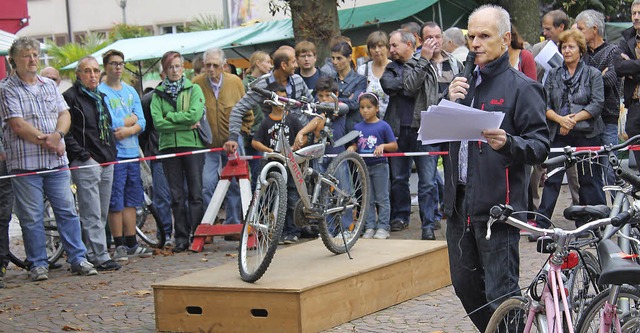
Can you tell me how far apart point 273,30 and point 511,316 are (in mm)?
20350

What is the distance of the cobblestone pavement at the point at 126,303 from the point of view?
836 centimetres

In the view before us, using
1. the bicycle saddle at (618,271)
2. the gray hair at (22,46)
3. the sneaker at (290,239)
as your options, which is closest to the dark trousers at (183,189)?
the sneaker at (290,239)

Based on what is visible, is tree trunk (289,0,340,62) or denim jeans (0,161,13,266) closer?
denim jeans (0,161,13,266)

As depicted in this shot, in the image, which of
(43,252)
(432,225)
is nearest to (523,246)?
(432,225)

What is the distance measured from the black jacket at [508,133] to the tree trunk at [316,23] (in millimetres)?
11111

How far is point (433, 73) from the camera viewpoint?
39.8 feet

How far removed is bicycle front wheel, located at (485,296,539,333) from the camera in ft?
17.7

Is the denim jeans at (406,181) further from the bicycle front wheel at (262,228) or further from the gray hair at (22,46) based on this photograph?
the gray hair at (22,46)

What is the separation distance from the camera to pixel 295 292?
7.67m

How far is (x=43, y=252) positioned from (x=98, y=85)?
1.94m

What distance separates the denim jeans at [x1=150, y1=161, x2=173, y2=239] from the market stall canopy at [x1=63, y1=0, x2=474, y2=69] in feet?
30.3

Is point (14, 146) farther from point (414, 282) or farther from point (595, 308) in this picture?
point (595, 308)

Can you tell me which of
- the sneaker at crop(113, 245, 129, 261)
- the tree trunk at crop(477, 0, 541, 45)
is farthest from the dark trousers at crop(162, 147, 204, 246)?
the tree trunk at crop(477, 0, 541, 45)

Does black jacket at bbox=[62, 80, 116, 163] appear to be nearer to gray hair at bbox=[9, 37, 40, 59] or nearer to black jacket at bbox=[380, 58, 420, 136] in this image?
gray hair at bbox=[9, 37, 40, 59]
